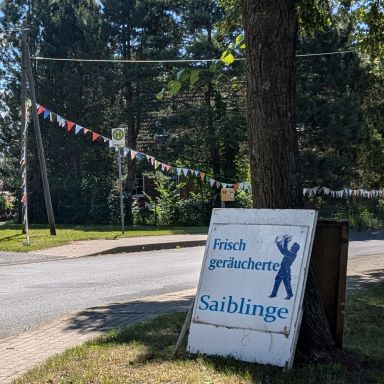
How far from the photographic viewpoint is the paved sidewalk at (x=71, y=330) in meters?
5.39

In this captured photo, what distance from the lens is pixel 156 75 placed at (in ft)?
102

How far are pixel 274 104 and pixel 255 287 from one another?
1554 mm

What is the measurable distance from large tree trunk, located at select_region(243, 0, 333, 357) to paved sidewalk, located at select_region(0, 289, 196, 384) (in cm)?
259

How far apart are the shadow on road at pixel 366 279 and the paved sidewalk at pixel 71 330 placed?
2.69 m

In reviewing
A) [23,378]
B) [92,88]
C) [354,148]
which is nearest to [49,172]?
[92,88]

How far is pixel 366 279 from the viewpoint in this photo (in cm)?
1002

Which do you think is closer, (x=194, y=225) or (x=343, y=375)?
(x=343, y=375)

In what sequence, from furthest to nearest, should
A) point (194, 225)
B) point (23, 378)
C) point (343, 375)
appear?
point (194, 225) → point (23, 378) → point (343, 375)

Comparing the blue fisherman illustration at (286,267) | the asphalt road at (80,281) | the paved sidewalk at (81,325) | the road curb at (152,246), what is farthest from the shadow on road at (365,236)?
the blue fisherman illustration at (286,267)

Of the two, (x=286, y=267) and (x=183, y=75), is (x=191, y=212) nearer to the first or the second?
(x=183, y=75)

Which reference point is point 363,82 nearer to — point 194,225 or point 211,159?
point 211,159

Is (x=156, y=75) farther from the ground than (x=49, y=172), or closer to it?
farther from the ground

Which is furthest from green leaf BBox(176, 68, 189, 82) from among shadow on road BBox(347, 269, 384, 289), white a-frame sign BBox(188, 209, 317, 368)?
shadow on road BBox(347, 269, 384, 289)

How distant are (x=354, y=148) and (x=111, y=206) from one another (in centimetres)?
1263
